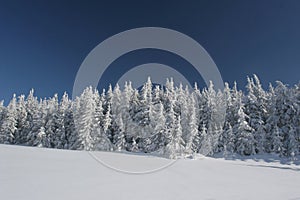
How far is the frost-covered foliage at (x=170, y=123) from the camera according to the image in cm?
2939

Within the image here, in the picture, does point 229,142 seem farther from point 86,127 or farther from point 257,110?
point 86,127

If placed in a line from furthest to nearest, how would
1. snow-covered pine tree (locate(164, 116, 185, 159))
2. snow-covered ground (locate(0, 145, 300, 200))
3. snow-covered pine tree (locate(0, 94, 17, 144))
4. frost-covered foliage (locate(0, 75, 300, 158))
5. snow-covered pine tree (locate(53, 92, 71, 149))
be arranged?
1. snow-covered pine tree (locate(0, 94, 17, 144))
2. snow-covered pine tree (locate(53, 92, 71, 149))
3. frost-covered foliage (locate(0, 75, 300, 158))
4. snow-covered pine tree (locate(164, 116, 185, 159))
5. snow-covered ground (locate(0, 145, 300, 200))

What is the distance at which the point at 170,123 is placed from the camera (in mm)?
31938

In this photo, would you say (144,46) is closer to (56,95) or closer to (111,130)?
(111,130)

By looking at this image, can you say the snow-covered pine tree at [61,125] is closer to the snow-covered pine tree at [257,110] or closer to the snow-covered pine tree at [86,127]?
the snow-covered pine tree at [86,127]

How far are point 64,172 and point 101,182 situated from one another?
211 cm

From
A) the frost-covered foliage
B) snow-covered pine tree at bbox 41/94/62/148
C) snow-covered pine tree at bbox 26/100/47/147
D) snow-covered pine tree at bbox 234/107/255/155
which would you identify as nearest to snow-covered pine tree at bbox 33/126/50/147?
the frost-covered foliage

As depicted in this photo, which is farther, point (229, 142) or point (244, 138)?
point (229, 142)

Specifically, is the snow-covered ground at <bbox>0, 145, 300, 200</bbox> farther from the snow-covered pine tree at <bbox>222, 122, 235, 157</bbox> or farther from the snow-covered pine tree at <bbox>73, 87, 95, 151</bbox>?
the snow-covered pine tree at <bbox>222, 122, 235, 157</bbox>

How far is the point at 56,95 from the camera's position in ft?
155

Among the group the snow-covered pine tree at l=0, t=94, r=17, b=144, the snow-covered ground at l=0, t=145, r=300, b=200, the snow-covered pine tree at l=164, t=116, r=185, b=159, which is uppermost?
the snow-covered pine tree at l=0, t=94, r=17, b=144

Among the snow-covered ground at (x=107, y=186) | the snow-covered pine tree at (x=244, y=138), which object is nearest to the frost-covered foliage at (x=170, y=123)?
the snow-covered pine tree at (x=244, y=138)

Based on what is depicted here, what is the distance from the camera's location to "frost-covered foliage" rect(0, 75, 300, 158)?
2939 centimetres

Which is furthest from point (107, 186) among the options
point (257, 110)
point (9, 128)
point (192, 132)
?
point (9, 128)
